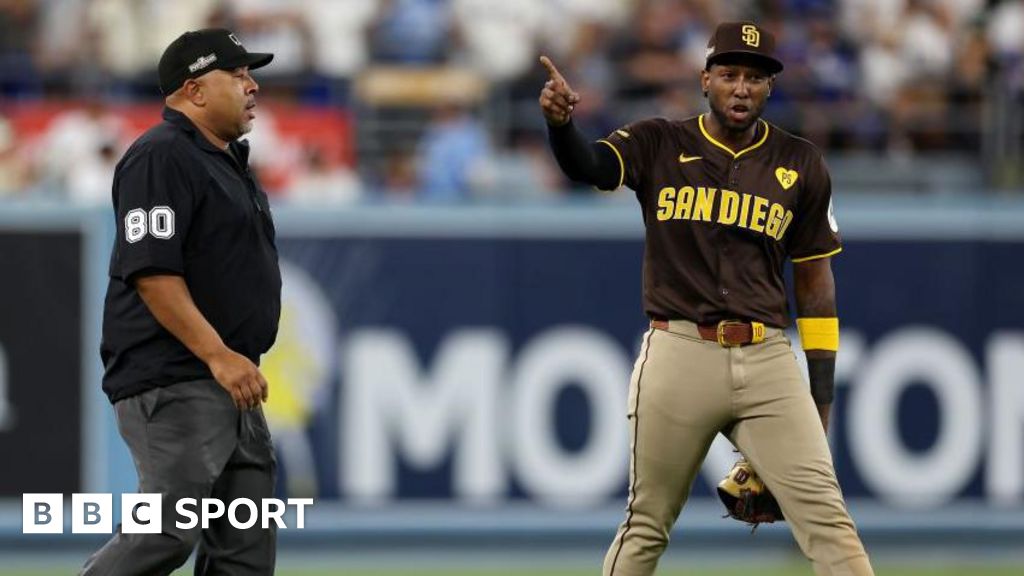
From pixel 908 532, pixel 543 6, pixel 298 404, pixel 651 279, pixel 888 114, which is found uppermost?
pixel 543 6

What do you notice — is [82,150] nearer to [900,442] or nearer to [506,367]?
[506,367]

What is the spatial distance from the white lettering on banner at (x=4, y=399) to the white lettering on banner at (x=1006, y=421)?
6065mm

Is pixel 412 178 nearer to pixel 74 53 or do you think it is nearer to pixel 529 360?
pixel 529 360

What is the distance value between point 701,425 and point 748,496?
1.11 ft

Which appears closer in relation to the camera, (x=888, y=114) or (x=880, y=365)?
(x=880, y=365)

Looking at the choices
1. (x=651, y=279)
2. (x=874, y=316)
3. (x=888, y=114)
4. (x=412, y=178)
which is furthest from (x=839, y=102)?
(x=651, y=279)

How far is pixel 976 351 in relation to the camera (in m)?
11.6

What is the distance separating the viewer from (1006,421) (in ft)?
37.9

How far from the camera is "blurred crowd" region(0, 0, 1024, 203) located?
12.4m

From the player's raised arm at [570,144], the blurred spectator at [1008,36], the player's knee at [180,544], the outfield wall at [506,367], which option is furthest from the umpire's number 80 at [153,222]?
the blurred spectator at [1008,36]

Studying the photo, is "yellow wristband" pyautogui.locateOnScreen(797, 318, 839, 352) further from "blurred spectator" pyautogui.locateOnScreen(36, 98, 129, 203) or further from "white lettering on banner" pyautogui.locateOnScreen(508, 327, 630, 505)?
"blurred spectator" pyautogui.locateOnScreen(36, 98, 129, 203)

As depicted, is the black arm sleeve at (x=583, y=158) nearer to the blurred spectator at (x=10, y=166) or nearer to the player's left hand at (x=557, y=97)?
the player's left hand at (x=557, y=97)

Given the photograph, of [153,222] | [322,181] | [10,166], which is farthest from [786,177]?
[10,166]

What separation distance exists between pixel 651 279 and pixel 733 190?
44 cm
